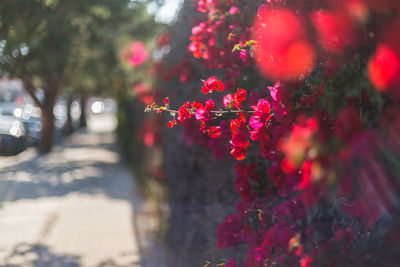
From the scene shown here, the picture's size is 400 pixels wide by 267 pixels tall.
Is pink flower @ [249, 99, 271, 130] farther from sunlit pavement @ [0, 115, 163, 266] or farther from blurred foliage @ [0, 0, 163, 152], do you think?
blurred foliage @ [0, 0, 163, 152]

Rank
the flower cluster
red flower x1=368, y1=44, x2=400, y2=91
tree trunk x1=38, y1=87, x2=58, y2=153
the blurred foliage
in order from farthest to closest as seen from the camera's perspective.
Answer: tree trunk x1=38, y1=87, x2=58, y2=153 → the blurred foliage → the flower cluster → red flower x1=368, y1=44, x2=400, y2=91

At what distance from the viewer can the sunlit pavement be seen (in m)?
5.98

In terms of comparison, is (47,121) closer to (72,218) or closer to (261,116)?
(72,218)

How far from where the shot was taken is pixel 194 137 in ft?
16.0

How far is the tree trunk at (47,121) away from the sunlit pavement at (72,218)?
3.52 metres

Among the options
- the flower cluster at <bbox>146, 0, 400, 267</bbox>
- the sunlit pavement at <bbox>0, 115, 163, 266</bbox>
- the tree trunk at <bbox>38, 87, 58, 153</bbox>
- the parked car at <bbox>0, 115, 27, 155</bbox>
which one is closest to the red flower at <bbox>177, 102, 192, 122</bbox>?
the flower cluster at <bbox>146, 0, 400, 267</bbox>

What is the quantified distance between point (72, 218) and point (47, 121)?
35.3ft

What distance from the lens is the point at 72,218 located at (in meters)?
7.91

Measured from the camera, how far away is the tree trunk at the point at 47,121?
17.8 m

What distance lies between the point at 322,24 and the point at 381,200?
58cm

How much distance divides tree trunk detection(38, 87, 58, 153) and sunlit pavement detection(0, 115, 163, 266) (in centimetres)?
352

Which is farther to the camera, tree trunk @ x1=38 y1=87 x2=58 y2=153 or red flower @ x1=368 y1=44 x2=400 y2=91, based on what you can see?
tree trunk @ x1=38 y1=87 x2=58 y2=153

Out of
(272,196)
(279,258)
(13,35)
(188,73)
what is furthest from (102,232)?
(279,258)

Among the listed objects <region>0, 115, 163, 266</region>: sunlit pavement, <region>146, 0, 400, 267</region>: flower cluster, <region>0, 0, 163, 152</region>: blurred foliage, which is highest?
<region>0, 0, 163, 152</region>: blurred foliage
